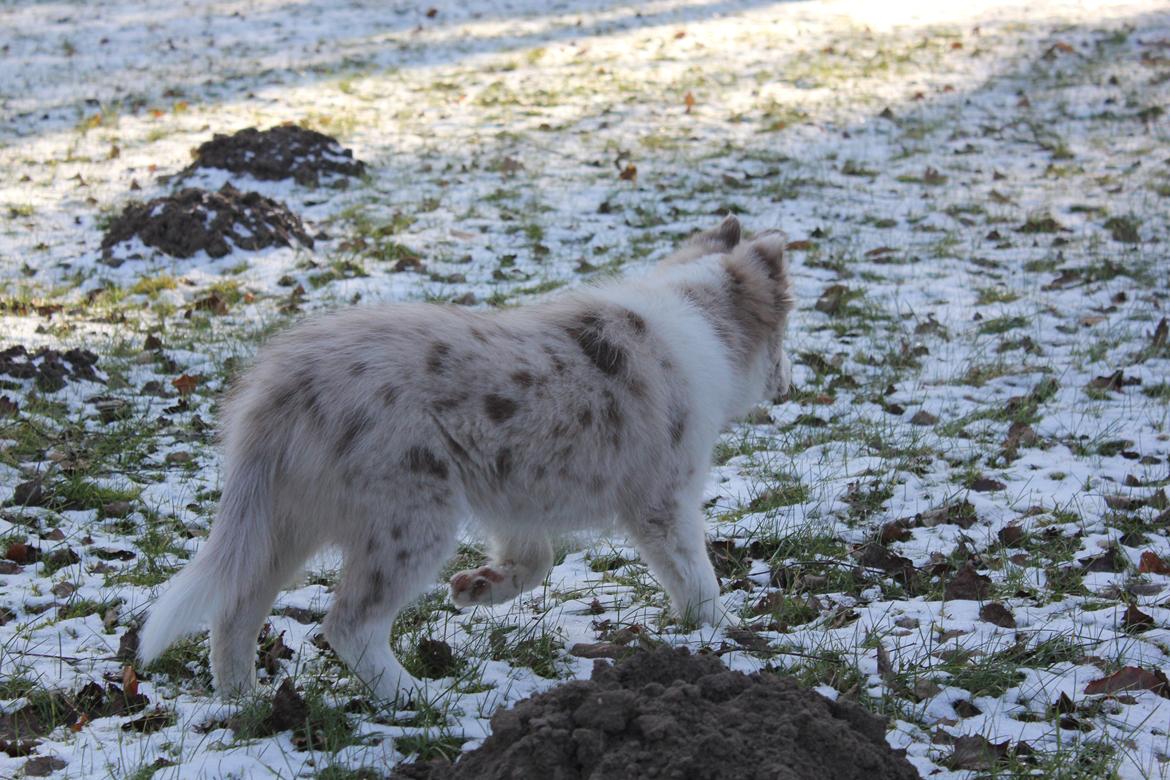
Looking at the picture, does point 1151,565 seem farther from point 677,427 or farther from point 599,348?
point 599,348

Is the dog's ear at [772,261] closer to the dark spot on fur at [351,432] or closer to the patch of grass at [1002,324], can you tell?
the dark spot on fur at [351,432]

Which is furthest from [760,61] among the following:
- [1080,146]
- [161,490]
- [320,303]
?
[161,490]

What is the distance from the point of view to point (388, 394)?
352 centimetres

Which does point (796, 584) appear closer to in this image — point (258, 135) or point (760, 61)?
point (258, 135)

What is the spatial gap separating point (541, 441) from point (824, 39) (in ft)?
50.9

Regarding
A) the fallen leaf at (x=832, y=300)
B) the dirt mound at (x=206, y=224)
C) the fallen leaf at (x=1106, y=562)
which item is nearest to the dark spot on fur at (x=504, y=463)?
the fallen leaf at (x=1106, y=562)

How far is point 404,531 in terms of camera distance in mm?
3459

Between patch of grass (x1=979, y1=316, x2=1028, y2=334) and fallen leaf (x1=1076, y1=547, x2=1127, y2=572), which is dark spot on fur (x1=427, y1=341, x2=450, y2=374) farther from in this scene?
patch of grass (x1=979, y1=316, x2=1028, y2=334)

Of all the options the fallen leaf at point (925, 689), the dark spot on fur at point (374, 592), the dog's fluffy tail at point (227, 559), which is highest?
the dog's fluffy tail at point (227, 559)

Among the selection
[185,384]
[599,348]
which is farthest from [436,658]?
[185,384]

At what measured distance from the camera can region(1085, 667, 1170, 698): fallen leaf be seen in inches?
140

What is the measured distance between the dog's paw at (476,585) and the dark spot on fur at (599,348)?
1.03m

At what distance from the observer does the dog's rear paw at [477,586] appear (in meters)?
4.42

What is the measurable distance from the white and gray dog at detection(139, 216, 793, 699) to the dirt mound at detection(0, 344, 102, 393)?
322cm
